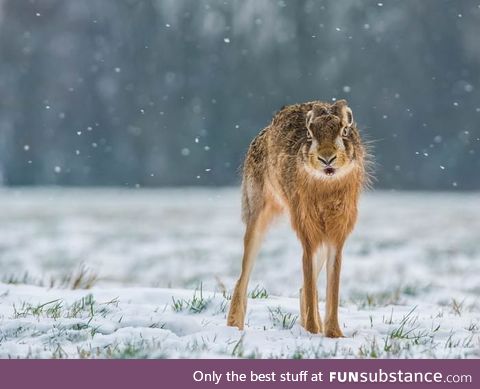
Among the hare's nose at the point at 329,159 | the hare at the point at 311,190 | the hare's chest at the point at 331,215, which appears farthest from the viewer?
the hare's chest at the point at 331,215

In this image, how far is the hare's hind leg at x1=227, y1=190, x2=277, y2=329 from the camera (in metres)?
6.36

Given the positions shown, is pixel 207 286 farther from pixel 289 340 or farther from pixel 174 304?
pixel 289 340

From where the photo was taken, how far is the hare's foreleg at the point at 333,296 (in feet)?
18.9

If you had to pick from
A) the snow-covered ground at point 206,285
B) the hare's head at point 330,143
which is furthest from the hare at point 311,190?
the snow-covered ground at point 206,285

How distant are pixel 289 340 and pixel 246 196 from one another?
1625 millimetres

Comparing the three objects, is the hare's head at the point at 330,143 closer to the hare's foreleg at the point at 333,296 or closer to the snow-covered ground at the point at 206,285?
the hare's foreleg at the point at 333,296

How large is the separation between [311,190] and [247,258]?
1027mm

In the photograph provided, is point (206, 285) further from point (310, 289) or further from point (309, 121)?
point (309, 121)

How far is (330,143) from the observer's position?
5309 millimetres

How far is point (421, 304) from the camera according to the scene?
855cm

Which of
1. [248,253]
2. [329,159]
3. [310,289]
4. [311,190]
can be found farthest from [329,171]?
[248,253]

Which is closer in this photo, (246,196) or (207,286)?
(246,196)

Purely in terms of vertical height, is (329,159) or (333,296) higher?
(329,159)
